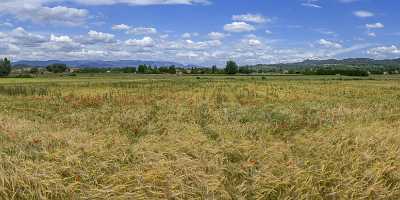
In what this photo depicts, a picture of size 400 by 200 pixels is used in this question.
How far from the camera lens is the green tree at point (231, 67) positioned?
579ft

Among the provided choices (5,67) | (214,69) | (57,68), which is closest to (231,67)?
(214,69)

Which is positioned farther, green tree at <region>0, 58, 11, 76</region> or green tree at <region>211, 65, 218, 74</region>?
green tree at <region>211, 65, 218, 74</region>

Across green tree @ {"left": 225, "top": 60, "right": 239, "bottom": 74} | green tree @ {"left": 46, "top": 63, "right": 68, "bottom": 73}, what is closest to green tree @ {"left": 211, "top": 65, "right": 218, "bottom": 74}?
green tree @ {"left": 225, "top": 60, "right": 239, "bottom": 74}

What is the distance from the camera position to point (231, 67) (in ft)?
588

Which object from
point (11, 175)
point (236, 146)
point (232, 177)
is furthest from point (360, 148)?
point (11, 175)

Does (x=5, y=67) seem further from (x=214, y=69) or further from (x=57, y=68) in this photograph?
(x=214, y=69)

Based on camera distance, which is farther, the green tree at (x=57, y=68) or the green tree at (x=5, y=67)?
the green tree at (x=57, y=68)

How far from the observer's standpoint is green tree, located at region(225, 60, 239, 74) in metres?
177

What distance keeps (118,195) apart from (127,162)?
142cm

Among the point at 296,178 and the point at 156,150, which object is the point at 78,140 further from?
the point at 296,178

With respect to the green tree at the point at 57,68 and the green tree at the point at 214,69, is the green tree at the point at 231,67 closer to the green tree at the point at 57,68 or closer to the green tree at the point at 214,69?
the green tree at the point at 214,69

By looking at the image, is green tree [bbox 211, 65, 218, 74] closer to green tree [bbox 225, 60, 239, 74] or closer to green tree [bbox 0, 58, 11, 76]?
green tree [bbox 225, 60, 239, 74]

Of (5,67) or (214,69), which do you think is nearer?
(5,67)

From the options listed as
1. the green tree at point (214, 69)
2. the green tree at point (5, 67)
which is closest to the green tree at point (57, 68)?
the green tree at point (5, 67)
